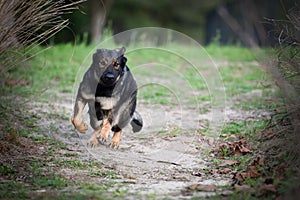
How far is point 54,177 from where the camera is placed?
4559 millimetres

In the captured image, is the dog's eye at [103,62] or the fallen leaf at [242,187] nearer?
the fallen leaf at [242,187]

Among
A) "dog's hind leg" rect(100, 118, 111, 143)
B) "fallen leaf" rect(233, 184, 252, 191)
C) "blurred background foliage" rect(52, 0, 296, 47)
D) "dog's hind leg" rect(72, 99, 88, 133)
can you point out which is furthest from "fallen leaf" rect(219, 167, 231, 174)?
"blurred background foliage" rect(52, 0, 296, 47)

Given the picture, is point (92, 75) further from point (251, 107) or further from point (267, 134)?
point (251, 107)

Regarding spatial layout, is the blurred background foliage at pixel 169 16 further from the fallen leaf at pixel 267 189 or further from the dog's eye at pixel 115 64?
the fallen leaf at pixel 267 189

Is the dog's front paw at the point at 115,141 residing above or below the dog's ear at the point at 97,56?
below

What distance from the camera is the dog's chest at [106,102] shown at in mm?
5922

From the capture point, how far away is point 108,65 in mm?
5809

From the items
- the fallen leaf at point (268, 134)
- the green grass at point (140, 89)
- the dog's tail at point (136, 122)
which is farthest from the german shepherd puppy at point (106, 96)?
the fallen leaf at point (268, 134)

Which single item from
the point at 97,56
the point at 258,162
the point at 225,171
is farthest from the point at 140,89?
the point at 258,162

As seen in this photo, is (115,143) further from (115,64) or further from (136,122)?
(115,64)

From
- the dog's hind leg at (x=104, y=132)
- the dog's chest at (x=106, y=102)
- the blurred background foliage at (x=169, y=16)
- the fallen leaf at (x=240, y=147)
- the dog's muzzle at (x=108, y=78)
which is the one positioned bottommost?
the fallen leaf at (x=240, y=147)

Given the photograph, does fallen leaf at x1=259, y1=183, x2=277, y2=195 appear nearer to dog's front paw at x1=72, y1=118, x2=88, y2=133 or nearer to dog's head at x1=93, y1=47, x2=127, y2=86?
dog's head at x1=93, y1=47, x2=127, y2=86

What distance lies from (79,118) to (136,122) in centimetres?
86

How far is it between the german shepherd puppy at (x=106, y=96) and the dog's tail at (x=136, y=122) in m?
0.19
